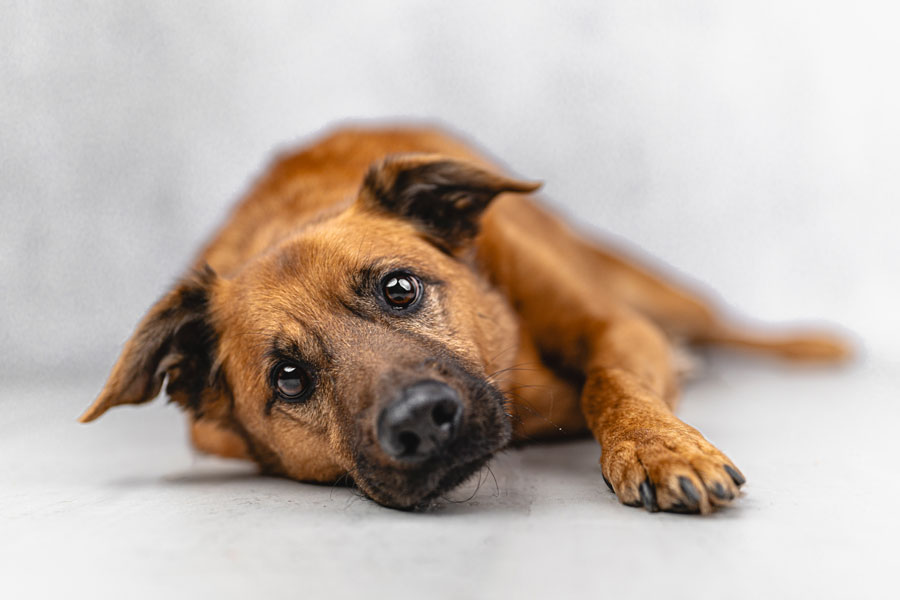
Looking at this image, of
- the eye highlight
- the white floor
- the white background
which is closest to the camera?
the white floor

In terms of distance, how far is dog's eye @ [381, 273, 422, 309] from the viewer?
2684 millimetres

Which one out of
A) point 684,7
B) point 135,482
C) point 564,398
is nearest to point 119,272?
point 135,482

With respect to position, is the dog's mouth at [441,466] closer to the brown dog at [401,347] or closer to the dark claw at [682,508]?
the brown dog at [401,347]

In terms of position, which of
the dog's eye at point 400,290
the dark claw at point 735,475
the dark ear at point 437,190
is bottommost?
the dark claw at point 735,475

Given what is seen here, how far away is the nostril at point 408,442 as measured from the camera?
2119 mm

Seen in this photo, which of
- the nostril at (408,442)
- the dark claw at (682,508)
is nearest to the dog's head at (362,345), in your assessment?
the nostril at (408,442)

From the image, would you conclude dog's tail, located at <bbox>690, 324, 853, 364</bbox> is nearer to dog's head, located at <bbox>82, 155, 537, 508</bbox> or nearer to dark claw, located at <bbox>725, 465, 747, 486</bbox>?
dog's head, located at <bbox>82, 155, 537, 508</bbox>

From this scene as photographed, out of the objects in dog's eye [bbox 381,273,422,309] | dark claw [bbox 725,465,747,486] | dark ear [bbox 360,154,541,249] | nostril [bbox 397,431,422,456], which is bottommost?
nostril [bbox 397,431,422,456]

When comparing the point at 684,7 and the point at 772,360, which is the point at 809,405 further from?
the point at 684,7

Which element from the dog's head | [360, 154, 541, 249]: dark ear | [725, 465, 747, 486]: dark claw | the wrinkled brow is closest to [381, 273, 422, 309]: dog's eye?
the dog's head

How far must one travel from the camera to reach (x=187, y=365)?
3.10 meters

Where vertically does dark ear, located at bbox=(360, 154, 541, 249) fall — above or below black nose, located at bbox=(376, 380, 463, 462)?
above

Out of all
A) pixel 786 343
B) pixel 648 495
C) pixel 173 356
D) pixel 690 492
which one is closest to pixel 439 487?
pixel 648 495

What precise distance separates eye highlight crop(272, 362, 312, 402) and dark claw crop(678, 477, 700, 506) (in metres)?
1.19
